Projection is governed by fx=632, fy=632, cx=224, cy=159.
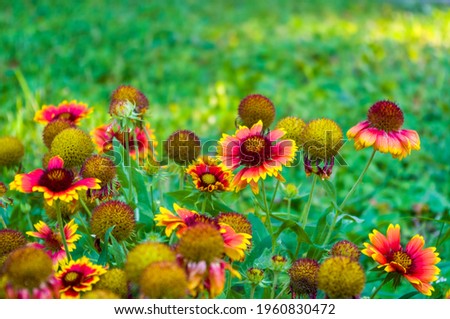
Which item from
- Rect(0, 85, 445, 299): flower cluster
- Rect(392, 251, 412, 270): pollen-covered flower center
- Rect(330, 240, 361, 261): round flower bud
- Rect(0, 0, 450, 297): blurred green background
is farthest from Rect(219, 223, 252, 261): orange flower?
Rect(0, 0, 450, 297): blurred green background

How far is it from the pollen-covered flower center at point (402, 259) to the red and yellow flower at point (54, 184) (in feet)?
2.11

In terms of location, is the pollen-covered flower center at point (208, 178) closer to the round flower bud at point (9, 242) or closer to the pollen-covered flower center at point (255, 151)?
the pollen-covered flower center at point (255, 151)

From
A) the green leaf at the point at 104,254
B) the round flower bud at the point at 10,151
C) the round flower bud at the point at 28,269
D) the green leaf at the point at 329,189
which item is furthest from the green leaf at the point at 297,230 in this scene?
the round flower bud at the point at 10,151

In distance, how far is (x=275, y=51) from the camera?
4293mm

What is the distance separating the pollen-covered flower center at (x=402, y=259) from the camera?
4.38 ft

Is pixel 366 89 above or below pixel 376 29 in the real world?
below

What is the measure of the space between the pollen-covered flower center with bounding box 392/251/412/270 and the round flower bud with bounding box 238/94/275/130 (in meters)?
0.49

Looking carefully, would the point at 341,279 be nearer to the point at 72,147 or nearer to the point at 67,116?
the point at 72,147

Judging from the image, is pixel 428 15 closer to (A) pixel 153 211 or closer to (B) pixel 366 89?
(B) pixel 366 89

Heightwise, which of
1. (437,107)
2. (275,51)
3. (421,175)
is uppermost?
(275,51)

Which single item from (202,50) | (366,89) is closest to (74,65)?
(202,50)

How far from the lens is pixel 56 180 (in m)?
1.27

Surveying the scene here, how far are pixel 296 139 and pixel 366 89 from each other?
2.28 meters

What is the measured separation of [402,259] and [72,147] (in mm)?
760
